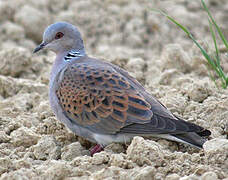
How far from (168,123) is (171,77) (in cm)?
176

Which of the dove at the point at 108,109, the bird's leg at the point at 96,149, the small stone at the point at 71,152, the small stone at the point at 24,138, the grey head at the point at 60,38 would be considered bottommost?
the bird's leg at the point at 96,149

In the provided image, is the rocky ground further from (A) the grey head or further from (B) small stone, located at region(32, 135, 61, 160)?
(A) the grey head

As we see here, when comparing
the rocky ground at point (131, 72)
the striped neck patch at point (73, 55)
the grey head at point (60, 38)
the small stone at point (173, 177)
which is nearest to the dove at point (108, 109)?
the rocky ground at point (131, 72)

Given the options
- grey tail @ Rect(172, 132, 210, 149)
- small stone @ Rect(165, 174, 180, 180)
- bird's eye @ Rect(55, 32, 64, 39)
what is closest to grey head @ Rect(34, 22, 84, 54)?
bird's eye @ Rect(55, 32, 64, 39)

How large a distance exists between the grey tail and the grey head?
1.74 meters

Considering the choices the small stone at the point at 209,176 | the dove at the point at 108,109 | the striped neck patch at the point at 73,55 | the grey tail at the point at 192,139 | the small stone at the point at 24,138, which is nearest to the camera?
the small stone at the point at 209,176

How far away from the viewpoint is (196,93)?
5152 millimetres

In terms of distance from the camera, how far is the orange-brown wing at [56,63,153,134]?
14.6 feet

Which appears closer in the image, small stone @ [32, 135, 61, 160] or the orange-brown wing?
small stone @ [32, 135, 61, 160]

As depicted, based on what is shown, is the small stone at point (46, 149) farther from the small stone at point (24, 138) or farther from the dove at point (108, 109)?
the dove at point (108, 109)

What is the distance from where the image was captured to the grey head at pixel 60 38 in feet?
17.7

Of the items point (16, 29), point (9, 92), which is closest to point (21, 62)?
point (9, 92)

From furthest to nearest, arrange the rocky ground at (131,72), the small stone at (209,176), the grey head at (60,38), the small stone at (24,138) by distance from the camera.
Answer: the grey head at (60,38) → the small stone at (24,138) → the rocky ground at (131,72) → the small stone at (209,176)

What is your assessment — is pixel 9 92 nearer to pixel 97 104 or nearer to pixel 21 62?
pixel 21 62
